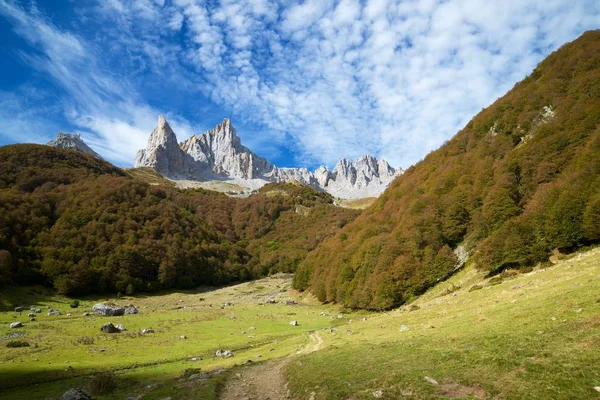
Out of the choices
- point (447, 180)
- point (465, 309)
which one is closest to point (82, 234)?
point (447, 180)

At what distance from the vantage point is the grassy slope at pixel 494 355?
41.5 ft

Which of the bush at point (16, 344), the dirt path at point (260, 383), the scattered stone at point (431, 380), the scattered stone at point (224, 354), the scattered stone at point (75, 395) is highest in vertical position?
the bush at point (16, 344)

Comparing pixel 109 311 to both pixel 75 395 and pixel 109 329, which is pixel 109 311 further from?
pixel 75 395

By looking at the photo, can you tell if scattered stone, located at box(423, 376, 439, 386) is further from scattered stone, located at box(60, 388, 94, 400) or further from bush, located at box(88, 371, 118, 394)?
bush, located at box(88, 371, 118, 394)

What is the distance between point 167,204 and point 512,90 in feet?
574

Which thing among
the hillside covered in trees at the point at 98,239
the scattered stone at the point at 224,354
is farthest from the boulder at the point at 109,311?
the scattered stone at the point at 224,354

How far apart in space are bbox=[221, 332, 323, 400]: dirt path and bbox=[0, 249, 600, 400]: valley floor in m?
0.11

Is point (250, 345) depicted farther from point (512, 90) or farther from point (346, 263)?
point (512, 90)

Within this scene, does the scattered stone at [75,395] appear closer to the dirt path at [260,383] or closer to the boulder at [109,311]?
the dirt path at [260,383]

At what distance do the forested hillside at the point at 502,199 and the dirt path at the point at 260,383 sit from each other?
36.2 m

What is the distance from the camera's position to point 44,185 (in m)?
164

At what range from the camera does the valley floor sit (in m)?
13.8

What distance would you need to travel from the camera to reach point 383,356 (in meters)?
22.3

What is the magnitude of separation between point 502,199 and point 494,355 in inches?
1940
